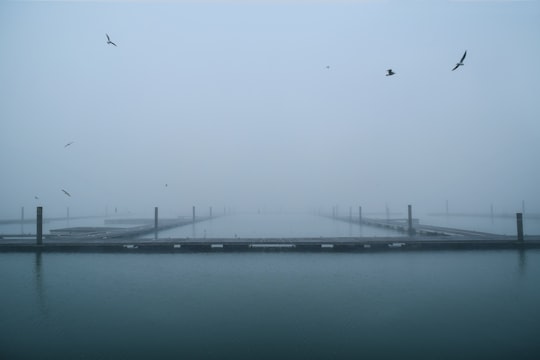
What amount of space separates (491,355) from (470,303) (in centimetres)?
508

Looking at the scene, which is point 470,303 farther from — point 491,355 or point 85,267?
point 85,267

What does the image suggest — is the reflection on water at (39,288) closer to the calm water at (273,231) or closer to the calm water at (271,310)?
the calm water at (271,310)

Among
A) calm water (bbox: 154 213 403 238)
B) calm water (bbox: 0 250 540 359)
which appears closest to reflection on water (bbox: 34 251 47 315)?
calm water (bbox: 0 250 540 359)

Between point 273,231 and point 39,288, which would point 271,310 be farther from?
point 273,231

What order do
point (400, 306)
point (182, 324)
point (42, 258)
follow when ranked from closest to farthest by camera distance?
point (182, 324), point (400, 306), point (42, 258)

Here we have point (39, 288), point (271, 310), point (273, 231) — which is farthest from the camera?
point (273, 231)

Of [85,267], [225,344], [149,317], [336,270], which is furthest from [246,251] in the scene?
[225,344]

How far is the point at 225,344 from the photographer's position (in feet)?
30.4

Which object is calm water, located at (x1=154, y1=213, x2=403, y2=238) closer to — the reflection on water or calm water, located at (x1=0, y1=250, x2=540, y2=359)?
calm water, located at (x1=0, y1=250, x2=540, y2=359)

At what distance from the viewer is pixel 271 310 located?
12.0 meters

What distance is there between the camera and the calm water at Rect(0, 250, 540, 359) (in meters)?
8.95

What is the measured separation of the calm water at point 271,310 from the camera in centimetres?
895

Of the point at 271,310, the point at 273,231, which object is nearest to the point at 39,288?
the point at 271,310

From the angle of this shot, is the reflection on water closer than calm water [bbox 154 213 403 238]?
Yes
